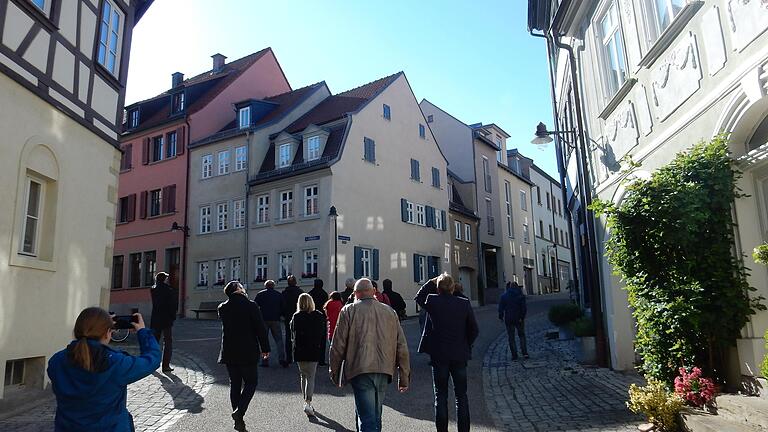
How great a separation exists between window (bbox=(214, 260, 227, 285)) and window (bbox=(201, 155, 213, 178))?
179 inches

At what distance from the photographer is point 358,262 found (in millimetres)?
25844

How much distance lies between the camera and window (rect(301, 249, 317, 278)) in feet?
82.8

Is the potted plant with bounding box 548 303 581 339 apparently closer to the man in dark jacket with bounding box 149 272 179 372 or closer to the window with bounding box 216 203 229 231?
the man in dark jacket with bounding box 149 272 179 372

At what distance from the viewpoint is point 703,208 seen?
20.6 ft

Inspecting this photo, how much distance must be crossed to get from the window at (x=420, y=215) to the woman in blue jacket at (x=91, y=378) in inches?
1091

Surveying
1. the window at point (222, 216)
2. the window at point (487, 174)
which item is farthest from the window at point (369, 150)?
the window at point (487, 174)

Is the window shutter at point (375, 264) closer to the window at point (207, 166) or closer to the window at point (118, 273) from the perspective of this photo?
the window at point (207, 166)

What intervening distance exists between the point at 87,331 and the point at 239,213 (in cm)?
2527

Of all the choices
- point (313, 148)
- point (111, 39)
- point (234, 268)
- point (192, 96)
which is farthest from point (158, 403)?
point (192, 96)

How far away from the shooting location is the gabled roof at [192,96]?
3145 cm

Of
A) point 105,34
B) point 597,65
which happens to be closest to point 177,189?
point 105,34

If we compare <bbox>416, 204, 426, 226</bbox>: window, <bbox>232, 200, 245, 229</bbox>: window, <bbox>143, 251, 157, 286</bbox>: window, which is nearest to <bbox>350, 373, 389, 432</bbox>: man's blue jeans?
<bbox>232, 200, 245, 229</bbox>: window

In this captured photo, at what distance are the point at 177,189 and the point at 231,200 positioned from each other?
3.86 metres

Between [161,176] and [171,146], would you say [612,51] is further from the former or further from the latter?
[161,176]
